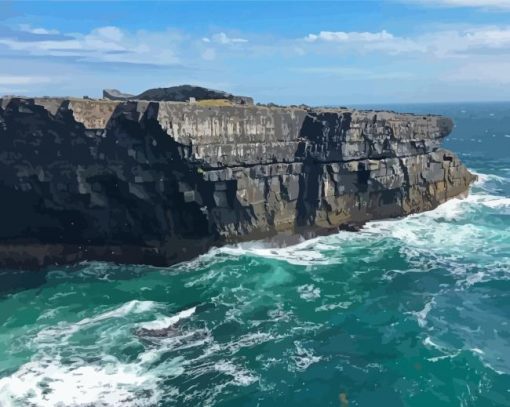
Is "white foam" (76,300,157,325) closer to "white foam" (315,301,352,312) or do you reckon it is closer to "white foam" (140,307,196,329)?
"white foam" (140,307,196,329)

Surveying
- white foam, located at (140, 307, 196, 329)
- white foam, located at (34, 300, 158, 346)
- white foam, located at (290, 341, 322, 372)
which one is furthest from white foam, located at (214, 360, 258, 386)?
white foam, located at (34, 300, 158, 346)

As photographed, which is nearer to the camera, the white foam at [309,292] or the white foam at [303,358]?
the white foam at [303,358]

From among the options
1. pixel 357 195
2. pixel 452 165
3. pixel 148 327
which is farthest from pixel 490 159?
pixel 148 327

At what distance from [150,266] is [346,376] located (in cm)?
2298

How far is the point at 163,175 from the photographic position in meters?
46.2

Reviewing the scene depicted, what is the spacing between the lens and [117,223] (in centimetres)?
4803

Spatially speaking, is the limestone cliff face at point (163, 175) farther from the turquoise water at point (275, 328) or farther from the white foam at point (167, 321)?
the white foam at point (167, 321)

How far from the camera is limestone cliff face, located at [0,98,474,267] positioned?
4431cm

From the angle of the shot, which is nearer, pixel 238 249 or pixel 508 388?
pixel 508 388

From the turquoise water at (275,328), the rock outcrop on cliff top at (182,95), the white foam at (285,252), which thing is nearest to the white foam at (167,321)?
the turquoise water at (275,328)

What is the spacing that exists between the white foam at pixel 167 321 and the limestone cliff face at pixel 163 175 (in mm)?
10340

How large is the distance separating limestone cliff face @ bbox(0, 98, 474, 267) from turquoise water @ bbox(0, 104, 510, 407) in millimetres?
2434

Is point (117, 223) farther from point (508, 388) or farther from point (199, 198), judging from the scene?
point (508, 388)

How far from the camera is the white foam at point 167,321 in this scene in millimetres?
35781
